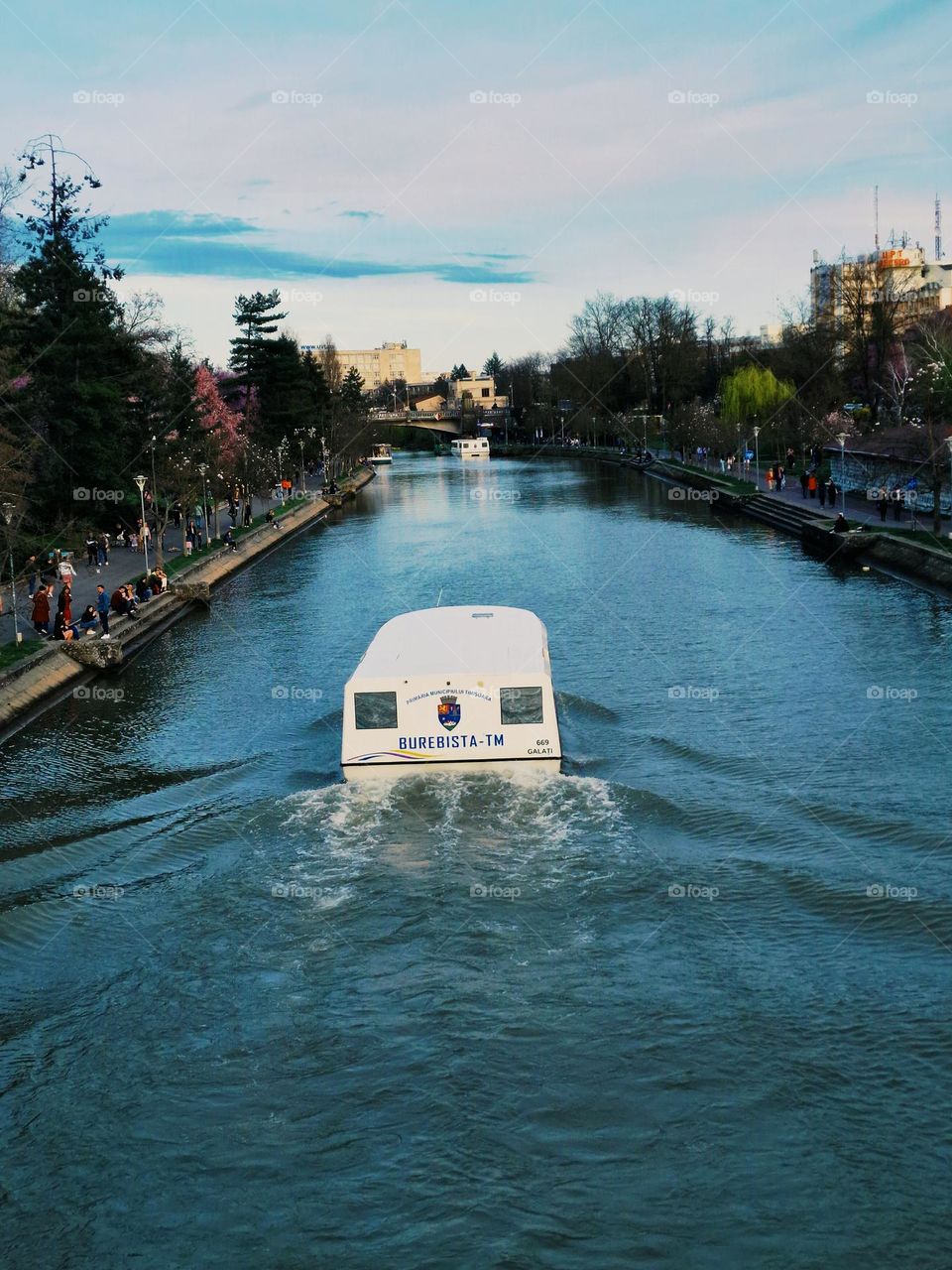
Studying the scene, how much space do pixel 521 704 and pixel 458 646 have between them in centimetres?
212

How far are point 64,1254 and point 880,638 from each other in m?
24.3

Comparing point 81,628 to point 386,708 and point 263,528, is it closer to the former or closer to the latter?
point 386,708

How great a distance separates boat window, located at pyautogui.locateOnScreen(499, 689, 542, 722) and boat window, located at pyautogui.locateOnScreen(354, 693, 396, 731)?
1465mm

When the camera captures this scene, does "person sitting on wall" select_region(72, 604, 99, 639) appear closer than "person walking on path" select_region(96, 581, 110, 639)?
Yes

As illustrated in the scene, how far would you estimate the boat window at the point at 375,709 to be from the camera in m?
16.9

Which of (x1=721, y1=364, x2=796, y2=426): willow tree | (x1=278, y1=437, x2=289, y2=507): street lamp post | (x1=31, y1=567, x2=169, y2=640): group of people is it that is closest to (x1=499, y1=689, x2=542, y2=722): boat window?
(x1=31, y1=567, x2=169, y2=640): group of people

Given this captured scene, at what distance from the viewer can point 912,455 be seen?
46.8 meters

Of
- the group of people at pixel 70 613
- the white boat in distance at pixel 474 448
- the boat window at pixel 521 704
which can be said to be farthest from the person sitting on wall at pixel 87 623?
the white boat in distance at pixel 474 448

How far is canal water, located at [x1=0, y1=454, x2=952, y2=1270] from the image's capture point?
891 cm

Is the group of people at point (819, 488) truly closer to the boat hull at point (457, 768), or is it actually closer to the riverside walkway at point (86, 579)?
the riverside walkway at point (86, 579)

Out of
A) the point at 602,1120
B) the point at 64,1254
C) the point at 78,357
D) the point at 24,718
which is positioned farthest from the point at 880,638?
the point at 78,357

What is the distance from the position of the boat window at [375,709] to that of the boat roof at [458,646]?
0.28 metres

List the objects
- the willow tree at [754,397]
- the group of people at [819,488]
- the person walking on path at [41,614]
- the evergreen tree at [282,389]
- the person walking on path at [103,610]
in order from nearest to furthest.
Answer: the person walking on path at [41,614], the person walking on path at [103,610], the group of people at [819,488], the willow tree at [754,397], the evergreen tree at [282,389]

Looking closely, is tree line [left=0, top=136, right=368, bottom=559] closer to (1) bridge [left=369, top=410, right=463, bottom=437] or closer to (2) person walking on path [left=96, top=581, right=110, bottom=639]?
(2) person walking on path [left=96, top=581, right=110, bottom=639]
